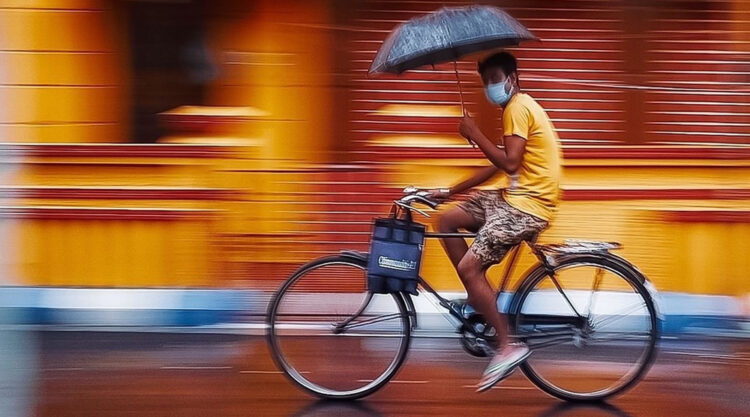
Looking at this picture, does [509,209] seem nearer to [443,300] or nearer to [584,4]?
[443,300]

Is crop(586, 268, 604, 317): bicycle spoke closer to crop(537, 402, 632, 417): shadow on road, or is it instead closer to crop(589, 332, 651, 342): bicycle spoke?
crop(589, 332, 651, 342): bicycle spoke

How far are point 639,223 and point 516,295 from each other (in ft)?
8.30

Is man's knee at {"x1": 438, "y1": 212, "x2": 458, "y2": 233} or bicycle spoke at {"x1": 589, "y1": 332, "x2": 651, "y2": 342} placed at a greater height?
man's knee at {"x1": 438, "y1": 212, "x2": 458, "y2": 233}

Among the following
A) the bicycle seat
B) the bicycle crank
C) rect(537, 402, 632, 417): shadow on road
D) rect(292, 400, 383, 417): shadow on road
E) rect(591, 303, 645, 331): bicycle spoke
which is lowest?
rect(292, 400, 383, 417): shadow on road

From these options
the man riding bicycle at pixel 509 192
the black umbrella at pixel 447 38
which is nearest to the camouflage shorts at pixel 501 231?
the man riding bicycle at pixel 509 192

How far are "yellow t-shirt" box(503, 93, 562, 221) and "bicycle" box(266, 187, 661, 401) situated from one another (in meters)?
0.22

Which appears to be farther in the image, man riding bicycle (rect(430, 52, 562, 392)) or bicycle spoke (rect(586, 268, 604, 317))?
bicycle spoke (rect(586, 268, 604, 317))

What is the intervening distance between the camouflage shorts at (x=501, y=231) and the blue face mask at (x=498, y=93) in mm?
462

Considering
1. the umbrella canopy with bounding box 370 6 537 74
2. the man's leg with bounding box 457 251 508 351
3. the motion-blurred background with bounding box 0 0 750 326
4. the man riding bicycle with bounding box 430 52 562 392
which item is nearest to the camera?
the umbrella canopy with bounding box 370 6 537 74

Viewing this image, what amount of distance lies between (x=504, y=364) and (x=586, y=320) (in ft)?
1.63

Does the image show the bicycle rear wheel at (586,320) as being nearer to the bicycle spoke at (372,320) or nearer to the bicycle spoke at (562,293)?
the bicycle spoke at (562,293)

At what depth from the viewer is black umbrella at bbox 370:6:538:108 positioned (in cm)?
480

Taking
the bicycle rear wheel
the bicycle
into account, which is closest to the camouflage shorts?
the bicycle

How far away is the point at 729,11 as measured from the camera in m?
7.50
